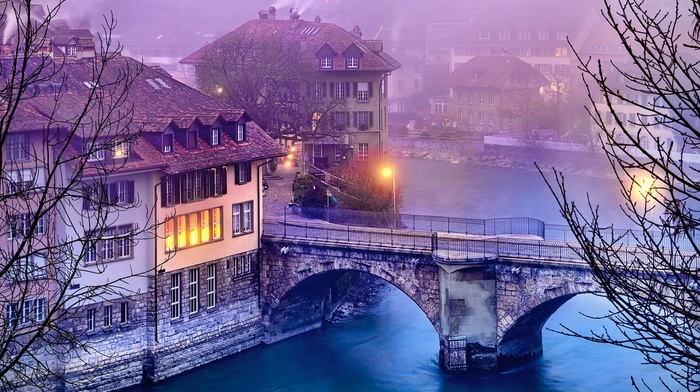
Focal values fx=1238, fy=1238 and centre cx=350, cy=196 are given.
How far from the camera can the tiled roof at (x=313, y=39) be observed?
207ft

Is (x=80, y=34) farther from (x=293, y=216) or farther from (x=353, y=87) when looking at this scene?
(x=293, y=216)

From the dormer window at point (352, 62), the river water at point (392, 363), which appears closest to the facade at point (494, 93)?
the dormer window at point (352, 62)

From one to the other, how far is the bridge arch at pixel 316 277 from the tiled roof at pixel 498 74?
54.4 metres

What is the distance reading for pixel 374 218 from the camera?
44750mm

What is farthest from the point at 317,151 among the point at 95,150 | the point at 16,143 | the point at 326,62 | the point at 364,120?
the point at 95,150

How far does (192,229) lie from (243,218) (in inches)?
109

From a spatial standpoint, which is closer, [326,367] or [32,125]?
[32,125]

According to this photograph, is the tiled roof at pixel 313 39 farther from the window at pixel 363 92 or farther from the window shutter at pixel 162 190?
the window shutter at pixel 162 190

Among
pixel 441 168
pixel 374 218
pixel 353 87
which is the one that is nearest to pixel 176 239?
pixel 374 218

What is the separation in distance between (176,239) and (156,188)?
Result: 7.53ft

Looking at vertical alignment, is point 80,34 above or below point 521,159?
above

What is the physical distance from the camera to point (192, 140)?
134ft

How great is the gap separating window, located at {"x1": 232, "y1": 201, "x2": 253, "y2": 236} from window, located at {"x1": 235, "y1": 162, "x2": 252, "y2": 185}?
2.68 ft

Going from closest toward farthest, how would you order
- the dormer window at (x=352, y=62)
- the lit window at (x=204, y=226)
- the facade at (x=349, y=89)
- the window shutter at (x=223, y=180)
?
the lit window at (x=204, y=226), the window shutter at (x=223, y=180), the facade at (x=349, y=89), the dormer window at (x=352, y=62)
